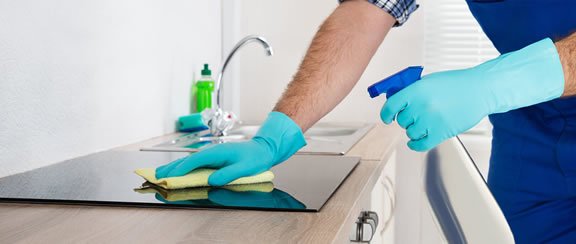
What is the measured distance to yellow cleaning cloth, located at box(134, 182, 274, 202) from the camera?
3.61 ft

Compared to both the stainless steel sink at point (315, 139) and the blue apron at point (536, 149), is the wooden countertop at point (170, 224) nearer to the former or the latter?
the blue apron at point (536, 149)

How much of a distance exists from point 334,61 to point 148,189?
528mm

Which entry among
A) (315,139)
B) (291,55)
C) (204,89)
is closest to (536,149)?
(315,139)

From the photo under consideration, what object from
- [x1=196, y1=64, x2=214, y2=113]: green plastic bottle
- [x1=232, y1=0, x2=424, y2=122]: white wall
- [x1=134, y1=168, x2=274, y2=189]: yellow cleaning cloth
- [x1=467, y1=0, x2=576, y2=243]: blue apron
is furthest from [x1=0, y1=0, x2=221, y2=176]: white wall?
[x1=467, y1=0, x2=576, y2=243]: blue apron

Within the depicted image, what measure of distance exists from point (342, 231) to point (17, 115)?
0.76 meters

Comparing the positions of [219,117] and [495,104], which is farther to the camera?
[219,117]

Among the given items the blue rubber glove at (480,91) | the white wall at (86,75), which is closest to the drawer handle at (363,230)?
the blue rubber glove at (480,91)

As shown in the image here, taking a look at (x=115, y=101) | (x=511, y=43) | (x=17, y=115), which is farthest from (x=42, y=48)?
(x=511, y=43)

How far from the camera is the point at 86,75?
5.41 ft

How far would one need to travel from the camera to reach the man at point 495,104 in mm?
1033

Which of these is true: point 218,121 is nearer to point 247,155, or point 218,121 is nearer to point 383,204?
point 383,204

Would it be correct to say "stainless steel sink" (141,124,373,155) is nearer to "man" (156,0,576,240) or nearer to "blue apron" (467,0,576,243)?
"man" (156,0,576,240)

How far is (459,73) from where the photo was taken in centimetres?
105

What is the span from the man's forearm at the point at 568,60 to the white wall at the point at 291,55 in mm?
1705
